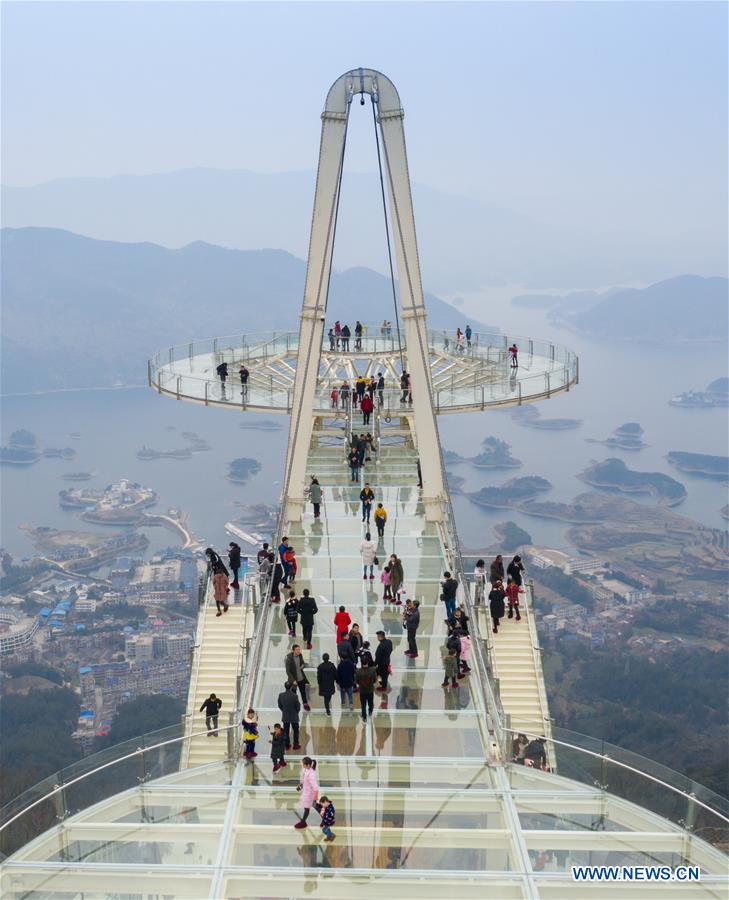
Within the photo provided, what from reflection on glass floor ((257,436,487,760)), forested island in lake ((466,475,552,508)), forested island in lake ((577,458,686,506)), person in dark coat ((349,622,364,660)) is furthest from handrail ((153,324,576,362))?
forested island in lake ((577,458,686,506))

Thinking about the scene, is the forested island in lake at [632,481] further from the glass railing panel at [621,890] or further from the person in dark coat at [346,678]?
the glass railing panel at [621,890]

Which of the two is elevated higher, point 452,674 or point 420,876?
point 452,674

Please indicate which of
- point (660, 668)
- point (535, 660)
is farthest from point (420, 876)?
point (660, 668)

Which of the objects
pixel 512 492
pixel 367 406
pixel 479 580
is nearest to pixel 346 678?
pixel 479 580

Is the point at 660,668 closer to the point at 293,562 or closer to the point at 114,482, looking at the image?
the point at 293,562

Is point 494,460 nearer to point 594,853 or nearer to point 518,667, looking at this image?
point 518,667

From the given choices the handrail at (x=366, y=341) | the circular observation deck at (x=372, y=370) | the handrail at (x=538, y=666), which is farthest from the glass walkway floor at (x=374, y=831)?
the handrail at (x=366, y=341)
